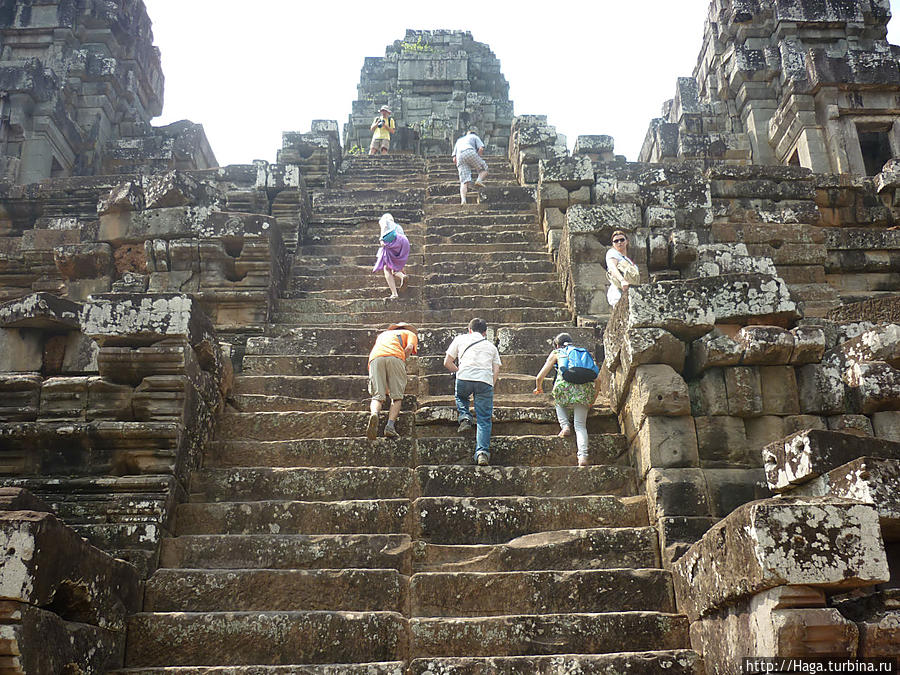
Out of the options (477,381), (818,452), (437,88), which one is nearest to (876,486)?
(818,452)

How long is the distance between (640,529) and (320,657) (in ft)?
7.15

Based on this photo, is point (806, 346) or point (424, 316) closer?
point (806, 346)

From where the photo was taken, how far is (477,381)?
6.32 metres

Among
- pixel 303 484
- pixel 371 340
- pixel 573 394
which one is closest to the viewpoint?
pixel 303 484

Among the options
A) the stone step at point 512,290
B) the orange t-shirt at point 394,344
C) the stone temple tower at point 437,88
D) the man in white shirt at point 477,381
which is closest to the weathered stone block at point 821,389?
the man in white shirt at point 477,381

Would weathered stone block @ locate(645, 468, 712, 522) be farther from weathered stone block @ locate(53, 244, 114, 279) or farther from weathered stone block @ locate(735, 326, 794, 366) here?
weathered stone block @ locate(53, 244, 114, 279)

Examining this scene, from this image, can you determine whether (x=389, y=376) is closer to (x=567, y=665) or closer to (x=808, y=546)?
(x=567, y=665)

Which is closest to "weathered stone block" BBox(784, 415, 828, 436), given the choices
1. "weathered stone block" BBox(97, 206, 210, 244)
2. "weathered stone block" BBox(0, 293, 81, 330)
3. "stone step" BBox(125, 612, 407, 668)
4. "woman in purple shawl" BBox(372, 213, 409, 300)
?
"stone step" BBox(125, 612, 407, 668)

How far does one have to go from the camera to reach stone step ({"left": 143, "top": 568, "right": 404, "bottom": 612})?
Answer: 480 centimetres

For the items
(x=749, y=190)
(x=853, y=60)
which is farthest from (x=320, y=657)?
(x=853, y=60)

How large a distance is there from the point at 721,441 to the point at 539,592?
1.65 m

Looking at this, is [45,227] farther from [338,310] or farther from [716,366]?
[716,366]

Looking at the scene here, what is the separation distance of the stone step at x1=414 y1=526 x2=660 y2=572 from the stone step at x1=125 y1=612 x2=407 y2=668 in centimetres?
66

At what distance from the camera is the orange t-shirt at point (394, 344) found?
6.68m
